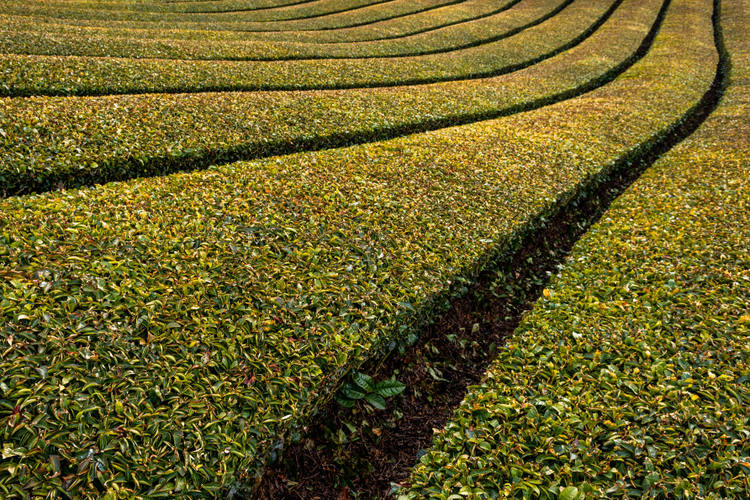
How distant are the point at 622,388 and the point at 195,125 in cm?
860

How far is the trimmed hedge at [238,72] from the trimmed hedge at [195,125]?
6.70ft

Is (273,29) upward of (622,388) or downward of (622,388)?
upward

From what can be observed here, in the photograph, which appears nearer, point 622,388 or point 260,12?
point 622,388

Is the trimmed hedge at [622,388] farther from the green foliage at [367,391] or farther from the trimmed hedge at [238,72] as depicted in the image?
the trimmed hedge at [238,72]

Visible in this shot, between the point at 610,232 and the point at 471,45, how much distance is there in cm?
2073

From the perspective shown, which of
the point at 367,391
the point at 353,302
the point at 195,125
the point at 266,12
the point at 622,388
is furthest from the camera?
the point at 266,12

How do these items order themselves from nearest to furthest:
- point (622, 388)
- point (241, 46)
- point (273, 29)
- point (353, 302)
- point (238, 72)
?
point (622, 388)
point (353, 302)
point (238, 72)
point (241, 46)
point (273, 29)

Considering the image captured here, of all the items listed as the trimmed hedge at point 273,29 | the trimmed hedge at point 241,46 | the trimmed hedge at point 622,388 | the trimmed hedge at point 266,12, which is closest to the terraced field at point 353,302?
the trimmed hedge at point 622,388

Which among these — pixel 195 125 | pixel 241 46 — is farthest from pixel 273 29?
pixel 195 125

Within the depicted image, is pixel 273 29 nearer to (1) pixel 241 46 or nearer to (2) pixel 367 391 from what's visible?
(1) pixel 241 46

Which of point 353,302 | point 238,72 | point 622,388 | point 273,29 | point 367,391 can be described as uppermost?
point 273,29

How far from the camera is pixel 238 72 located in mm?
13148

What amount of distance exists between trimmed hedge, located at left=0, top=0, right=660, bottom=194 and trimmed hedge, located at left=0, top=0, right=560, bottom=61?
6243 millimetres

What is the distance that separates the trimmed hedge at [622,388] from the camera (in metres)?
3.27
